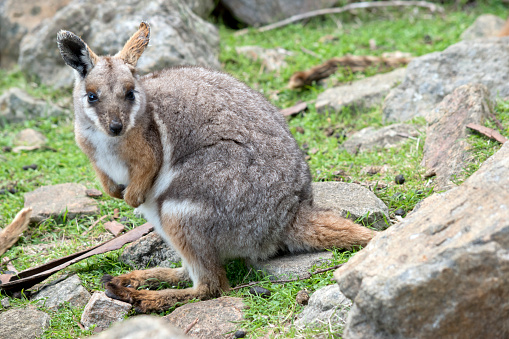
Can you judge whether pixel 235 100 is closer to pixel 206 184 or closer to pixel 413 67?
pixel 206 184

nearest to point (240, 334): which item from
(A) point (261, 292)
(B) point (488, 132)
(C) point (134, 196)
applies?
(A) point (261, 292)

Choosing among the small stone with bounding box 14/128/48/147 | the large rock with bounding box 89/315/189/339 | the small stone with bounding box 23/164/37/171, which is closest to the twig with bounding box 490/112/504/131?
the large rock with bounding box 89/315/189/339

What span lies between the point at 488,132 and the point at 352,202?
147 cm

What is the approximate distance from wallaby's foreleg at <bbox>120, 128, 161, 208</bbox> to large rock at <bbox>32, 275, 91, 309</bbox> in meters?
0.84

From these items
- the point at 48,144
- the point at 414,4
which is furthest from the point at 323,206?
the point at 414,4

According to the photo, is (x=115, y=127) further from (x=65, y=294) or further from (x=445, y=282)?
(x=445, y=282)

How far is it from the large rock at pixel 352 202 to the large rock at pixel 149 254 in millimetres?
1443

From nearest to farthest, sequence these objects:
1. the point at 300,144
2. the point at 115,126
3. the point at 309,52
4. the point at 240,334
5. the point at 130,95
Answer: the point at 240,334 < the point at 115,126 < the point at 130,95 < the point at 300,144 < the point at 309,52

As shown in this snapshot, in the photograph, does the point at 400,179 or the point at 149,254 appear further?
the point at 400,179

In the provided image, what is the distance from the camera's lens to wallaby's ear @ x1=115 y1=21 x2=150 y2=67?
4.43m

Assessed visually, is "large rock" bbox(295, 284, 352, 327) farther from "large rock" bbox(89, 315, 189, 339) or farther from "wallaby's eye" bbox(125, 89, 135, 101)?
"wallaby's eye" bbox(125, 89, 135, 101)

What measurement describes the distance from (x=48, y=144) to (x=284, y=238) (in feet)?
15.2

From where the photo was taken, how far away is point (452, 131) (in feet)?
17.2

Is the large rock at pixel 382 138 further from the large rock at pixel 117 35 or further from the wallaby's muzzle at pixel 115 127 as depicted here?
the large rock at pixel 117 35
